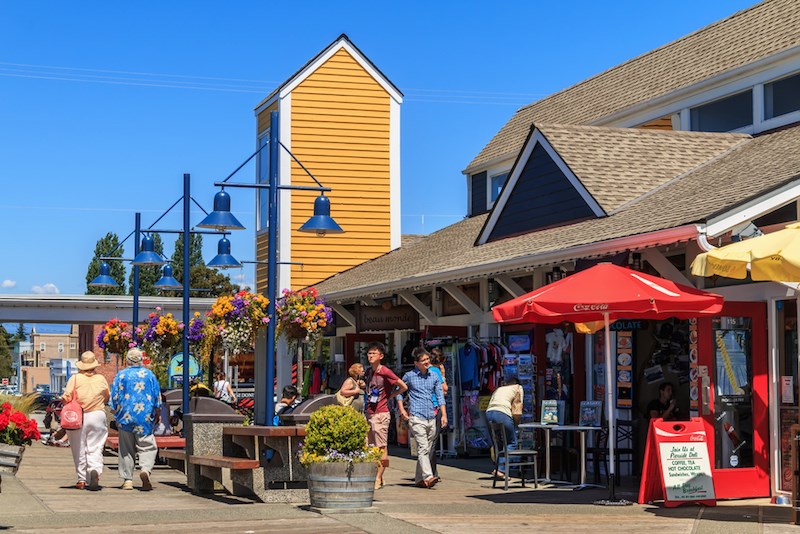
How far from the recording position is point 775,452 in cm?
1323

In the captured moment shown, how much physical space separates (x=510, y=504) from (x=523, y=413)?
4.64 m

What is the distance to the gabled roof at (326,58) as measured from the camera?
30703mm

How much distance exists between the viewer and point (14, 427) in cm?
1241

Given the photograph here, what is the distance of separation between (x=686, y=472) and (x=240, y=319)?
18.9ft

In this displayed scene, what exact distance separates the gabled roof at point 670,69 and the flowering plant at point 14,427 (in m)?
12.2

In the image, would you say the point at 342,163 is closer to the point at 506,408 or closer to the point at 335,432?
the point at 506,408

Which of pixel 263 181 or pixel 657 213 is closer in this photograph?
pixel 657 213

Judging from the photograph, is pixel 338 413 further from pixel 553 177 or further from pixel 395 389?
pixel 553 177

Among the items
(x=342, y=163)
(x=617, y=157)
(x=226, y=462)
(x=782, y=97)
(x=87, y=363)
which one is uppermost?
(x=342, y=163)

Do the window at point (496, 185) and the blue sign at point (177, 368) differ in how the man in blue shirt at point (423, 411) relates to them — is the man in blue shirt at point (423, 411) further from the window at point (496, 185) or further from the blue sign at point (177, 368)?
the blue sign at point (177, 368)

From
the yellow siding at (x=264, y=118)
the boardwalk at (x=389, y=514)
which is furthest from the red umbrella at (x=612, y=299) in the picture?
the yellow siding at (x=264, y=118)

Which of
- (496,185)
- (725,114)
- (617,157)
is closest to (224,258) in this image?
(617,157)

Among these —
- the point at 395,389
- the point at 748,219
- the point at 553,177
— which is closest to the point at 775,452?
the point at 748,219

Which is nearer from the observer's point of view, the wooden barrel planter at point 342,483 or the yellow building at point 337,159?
the wooden barrel planter at point 342,483
